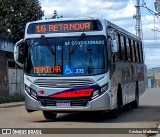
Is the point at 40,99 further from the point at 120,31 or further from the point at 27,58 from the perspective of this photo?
the point at 120,31

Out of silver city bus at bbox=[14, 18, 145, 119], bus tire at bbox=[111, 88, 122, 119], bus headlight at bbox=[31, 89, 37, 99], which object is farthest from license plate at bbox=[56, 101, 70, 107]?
bus tire at bbox=[111, 88, 122, 119]

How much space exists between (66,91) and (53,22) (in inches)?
95.5

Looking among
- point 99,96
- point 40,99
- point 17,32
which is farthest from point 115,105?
point 17,32

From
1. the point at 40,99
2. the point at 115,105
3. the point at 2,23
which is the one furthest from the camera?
the point at 2,23

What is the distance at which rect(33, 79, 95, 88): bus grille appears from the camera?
1420cm

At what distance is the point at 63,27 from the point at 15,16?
19809mm

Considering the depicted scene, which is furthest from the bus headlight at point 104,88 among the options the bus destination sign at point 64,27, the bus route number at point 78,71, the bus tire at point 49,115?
the bus tire at point 49,115

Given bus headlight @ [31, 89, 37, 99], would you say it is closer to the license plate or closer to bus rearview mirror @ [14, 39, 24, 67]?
the license plate

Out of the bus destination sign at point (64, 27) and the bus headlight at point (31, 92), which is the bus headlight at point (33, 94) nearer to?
the bus headlight at point (31, 92)

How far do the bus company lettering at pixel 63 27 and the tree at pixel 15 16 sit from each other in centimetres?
1917

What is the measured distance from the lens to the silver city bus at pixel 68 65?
46.7 ft

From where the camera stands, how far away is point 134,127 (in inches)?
535

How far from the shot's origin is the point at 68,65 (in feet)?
47.3

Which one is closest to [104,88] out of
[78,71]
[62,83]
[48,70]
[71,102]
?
[78,71]
